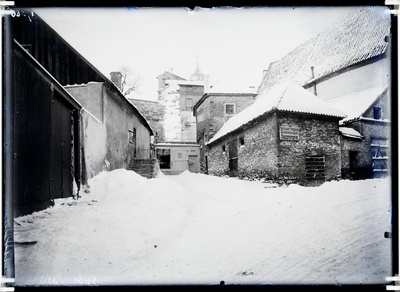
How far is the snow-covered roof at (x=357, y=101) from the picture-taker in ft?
8.72

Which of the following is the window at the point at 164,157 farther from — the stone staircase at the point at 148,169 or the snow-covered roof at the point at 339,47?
the snow-covered roof at the point at 339,47

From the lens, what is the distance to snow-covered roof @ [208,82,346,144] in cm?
306

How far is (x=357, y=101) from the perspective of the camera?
2850mm

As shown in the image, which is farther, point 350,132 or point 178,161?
point 178,161

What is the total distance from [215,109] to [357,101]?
1.91 metres

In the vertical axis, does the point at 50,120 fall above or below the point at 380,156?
above

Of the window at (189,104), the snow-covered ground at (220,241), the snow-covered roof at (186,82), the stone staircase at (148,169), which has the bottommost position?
the snow-covered ground at (220,241)

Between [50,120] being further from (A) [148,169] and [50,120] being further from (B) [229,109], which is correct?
(B) [229,109]

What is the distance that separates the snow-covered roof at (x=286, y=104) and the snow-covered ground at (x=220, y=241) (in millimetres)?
991

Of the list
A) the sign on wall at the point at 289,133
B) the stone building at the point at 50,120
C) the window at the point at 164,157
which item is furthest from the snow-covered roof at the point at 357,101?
the stone building at the point at 50,120

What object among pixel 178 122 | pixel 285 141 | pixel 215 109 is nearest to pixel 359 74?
pixel 285 141

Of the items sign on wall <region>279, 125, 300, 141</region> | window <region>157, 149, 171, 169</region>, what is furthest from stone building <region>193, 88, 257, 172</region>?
sign on wall <region>279, 125, 300, 141</region>

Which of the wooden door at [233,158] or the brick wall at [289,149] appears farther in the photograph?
the wooden door at [233,158]

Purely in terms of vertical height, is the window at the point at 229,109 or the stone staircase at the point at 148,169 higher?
the window at the point at 229,109
